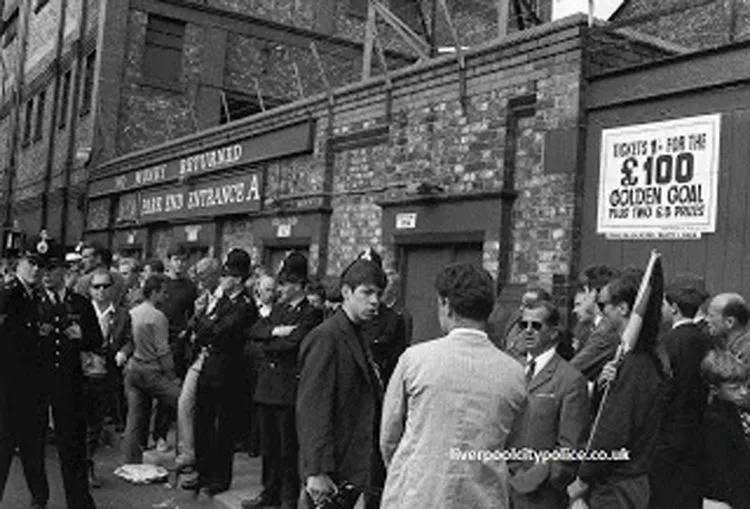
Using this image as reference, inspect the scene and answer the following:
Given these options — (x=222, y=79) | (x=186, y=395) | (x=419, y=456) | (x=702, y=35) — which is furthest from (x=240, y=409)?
(x=222, y=79)

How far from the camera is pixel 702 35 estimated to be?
1052 cm

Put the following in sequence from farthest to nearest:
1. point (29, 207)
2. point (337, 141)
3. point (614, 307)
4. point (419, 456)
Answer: point (29, 207)
point (337, 141)
point (614, 307)
point (419, 456)

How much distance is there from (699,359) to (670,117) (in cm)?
311

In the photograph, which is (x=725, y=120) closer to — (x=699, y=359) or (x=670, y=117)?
(x=670, y=117)

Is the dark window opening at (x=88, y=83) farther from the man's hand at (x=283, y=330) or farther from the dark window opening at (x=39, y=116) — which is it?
the man's hand at (x=283, y=330)

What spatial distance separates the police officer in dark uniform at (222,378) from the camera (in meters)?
7.37

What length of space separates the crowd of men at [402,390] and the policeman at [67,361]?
0.05ft

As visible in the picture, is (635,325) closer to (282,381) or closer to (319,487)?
(319,487)

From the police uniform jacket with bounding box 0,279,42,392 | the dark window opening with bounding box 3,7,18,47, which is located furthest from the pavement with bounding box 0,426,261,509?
the dark window opening with bounding box 3,7,18,47

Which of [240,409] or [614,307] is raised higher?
[614,307]

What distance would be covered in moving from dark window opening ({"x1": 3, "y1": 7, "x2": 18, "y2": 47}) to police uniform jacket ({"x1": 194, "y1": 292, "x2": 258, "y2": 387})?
29691mm

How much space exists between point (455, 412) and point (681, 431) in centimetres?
198

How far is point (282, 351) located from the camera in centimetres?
683

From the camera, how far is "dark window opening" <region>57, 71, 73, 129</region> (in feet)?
82.5
